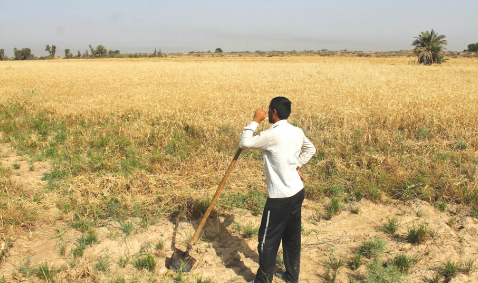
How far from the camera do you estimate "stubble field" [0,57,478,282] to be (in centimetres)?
317

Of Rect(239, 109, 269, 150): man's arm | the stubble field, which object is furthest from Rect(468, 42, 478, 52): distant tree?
Rect(239, 109, 269, 150): man's arm

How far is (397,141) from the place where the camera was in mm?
5914

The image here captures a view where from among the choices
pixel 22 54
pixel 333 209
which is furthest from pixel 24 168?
pixel 22 54

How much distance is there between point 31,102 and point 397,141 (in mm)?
10819

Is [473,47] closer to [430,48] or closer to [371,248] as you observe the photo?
[430,48]

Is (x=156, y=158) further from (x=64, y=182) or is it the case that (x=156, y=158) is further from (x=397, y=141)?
(x=397, y=141)

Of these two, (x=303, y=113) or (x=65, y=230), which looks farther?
(x=303, y=113)

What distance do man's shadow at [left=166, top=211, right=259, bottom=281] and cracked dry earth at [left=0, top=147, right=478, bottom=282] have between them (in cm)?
1

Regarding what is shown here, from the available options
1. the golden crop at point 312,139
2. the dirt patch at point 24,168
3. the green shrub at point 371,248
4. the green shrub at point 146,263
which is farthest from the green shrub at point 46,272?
the green shrub at point 371,248

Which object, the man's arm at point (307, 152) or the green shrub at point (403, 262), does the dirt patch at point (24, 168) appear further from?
the green shrub at point (403, 262)

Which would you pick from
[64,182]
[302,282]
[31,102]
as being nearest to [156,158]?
[64,182]

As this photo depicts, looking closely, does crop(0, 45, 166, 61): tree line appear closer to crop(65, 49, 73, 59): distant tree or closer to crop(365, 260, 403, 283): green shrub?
crop(65, 49, 73, 59): distant tree

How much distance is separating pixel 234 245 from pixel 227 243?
0.09m

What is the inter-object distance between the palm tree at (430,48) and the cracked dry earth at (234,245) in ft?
116
